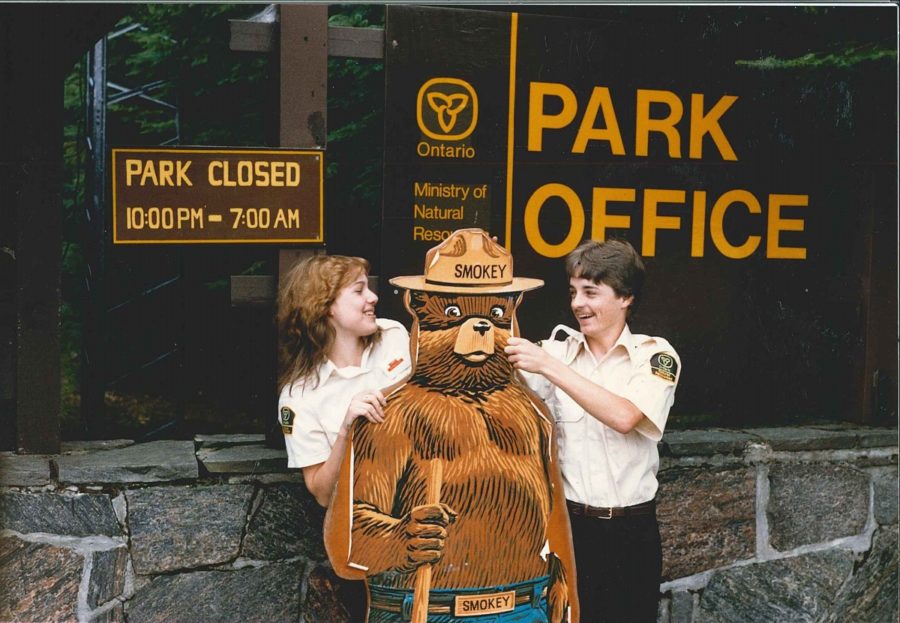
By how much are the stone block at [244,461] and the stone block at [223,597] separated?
1.09 feet

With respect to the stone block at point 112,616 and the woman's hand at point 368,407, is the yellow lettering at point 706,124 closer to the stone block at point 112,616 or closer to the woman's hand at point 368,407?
the woman's hand at point 368,407

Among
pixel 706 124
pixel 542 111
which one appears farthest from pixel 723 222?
pixel 542 111

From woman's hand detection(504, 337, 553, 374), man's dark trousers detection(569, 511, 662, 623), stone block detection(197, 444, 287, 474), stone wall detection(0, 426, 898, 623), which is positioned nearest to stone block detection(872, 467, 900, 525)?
stone wall detection(0, 426, 898, 623)

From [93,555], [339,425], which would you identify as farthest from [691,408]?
[93,555]

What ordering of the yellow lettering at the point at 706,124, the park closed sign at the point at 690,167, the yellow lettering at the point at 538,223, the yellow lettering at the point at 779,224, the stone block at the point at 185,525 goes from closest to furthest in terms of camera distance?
the stone block at the point at 185,525
the park closed sign at the point at 690,167
the yellow lettering at the point at 538,223
the yellow lettering at the point at 706,124
the yellow lettering at the point at 779,224

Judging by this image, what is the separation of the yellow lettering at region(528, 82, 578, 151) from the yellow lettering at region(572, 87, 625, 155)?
2.2 inches

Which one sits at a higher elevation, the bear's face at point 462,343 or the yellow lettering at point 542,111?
the yellow lettering at point 542,111

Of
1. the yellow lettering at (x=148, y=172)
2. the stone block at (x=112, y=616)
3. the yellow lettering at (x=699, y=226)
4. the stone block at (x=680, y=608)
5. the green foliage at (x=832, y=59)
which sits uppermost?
the green foliage at (x=832, y=59)

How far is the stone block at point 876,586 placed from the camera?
417 cm

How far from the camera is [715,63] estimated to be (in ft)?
12.8

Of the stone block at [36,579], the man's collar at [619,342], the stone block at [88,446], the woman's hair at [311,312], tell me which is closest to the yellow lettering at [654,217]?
the man's collar at [619,342]

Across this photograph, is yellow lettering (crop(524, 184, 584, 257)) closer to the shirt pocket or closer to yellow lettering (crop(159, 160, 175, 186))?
the shirt pocket

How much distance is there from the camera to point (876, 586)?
420 centimetres

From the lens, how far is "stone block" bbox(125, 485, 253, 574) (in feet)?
11.7
